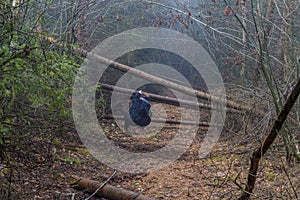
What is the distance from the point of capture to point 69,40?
6805 millimetres

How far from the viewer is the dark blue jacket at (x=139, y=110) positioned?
8.06 m

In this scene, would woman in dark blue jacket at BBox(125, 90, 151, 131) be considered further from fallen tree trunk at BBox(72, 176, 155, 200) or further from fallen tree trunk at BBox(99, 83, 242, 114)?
fallen tree trunk at BBox(72, 176, 155, 200)

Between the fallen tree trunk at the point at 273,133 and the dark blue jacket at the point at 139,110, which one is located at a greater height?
the fallen tree trunk at the point at 273,133

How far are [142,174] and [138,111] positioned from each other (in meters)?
2.63

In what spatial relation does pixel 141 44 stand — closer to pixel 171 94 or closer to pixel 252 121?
pixel 171 94

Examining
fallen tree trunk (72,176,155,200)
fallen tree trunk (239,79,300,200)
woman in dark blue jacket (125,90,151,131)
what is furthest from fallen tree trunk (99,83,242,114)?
fallen tree trunk (239,79,300,200)

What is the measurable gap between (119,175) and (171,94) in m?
4.27

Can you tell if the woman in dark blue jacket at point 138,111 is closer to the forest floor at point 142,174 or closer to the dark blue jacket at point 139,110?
the dark blue jacket at point 139,110

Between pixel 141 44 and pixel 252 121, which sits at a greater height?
pixel 141 44

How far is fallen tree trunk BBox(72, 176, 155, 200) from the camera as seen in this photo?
439 cm

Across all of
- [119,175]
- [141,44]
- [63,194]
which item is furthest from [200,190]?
[141,44]

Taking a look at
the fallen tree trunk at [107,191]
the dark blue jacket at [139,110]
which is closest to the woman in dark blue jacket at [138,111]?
the dark blue jacket at [139,110]

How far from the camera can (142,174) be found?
18.9ft

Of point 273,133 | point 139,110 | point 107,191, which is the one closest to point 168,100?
point 139,110
